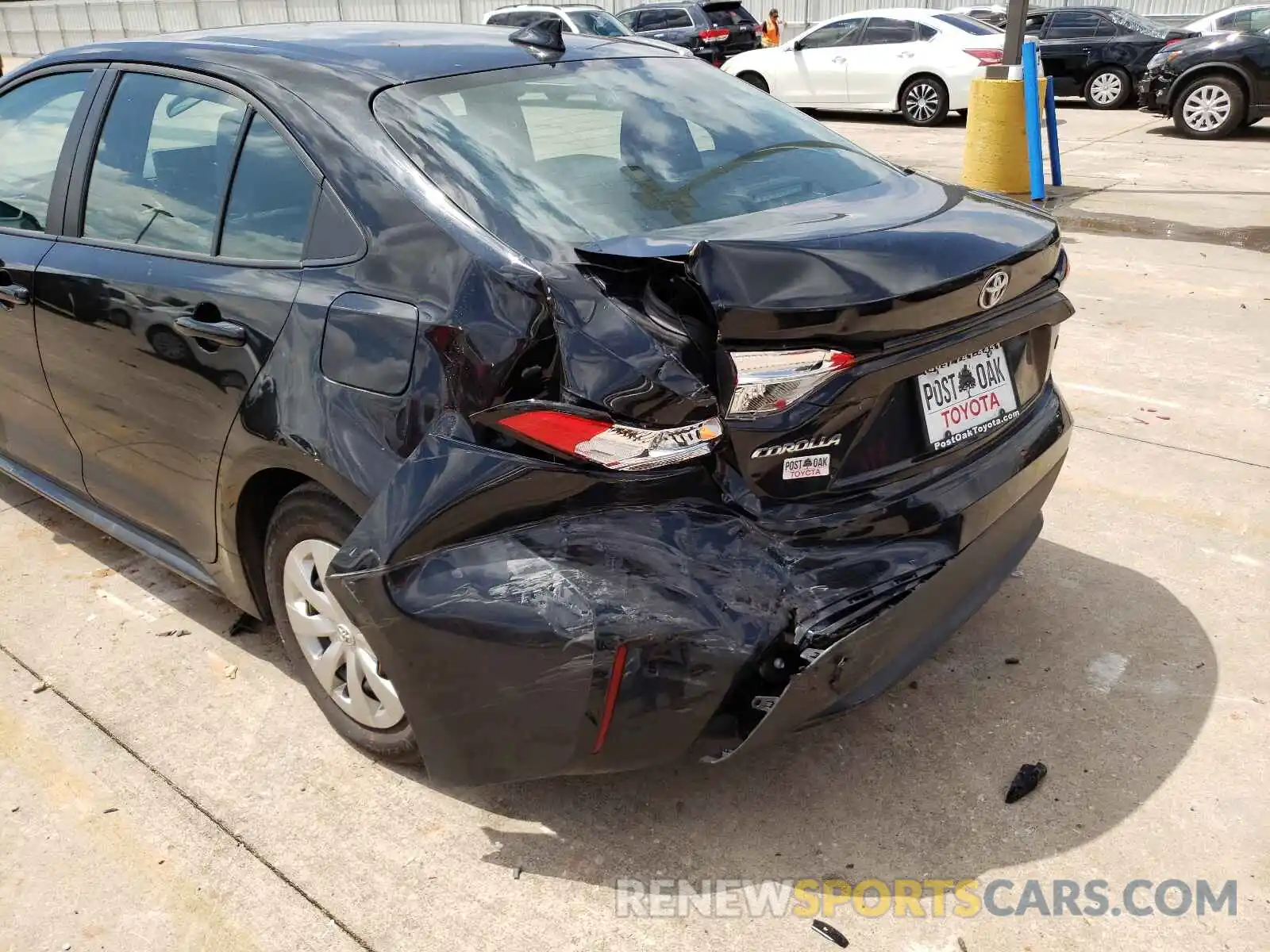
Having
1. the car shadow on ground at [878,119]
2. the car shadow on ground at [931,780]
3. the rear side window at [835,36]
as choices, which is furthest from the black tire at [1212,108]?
the car shadow on ground at [931,780]

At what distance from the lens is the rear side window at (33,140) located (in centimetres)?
346

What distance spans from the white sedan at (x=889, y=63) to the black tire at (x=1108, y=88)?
6.32 feet

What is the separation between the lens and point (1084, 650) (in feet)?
10.9

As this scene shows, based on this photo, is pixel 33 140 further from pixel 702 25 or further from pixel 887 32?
pixel 702 25

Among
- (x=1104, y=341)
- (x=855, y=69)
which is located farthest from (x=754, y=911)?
(x=855, y=69)

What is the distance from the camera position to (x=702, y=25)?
21.6 metres

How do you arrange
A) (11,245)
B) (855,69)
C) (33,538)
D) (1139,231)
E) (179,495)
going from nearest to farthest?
(179,495) < (11,245) < (33,538) < (1139,231) < (855,69)

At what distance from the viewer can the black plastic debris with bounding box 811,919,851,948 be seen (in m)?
2.32

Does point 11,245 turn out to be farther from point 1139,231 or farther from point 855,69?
point 855,69

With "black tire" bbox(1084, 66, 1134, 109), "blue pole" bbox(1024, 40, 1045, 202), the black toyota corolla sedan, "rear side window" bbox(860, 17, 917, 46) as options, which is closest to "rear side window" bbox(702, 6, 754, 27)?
"rear side window" bbox(860, 17, 917, 46)

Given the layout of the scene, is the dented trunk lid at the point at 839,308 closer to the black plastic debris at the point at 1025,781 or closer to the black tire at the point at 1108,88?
the black plastic debris at the point at 1025,781

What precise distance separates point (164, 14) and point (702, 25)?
2715cm

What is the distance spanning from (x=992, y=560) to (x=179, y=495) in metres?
2.21

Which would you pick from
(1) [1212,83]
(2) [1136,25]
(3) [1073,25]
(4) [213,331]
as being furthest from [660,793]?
(2) [1136,25]
